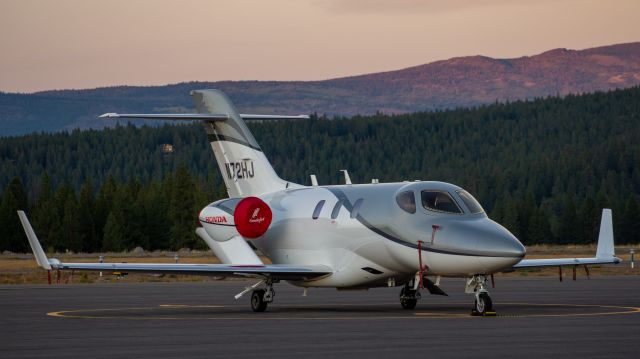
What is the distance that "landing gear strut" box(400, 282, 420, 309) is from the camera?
100.0 ft

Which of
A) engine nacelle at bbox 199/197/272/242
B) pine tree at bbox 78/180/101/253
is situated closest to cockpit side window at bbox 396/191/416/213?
engine nacelle at bbox 199/197/272/242

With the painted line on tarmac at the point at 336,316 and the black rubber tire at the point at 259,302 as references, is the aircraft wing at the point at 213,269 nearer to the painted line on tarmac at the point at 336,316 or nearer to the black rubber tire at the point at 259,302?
the black rubber tire at the point at 259,302

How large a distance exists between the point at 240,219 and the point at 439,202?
7.35 meters

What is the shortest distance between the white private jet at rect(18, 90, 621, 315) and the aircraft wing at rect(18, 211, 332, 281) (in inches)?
1.2

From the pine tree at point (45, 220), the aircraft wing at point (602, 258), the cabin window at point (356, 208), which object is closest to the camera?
the aircraft wing at point (602, 258)

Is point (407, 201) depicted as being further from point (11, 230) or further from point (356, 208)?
point (11, 230)

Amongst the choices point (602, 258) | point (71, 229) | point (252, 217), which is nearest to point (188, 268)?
point (252, 217)

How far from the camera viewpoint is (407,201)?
2931 centimetres

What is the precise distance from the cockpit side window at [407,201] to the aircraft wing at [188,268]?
3.05m

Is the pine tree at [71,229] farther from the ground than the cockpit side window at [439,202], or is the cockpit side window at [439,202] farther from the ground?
the cockpit side window at [439,202]

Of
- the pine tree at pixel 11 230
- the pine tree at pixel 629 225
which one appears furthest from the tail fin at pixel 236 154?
the pine tree at pixel 629 225

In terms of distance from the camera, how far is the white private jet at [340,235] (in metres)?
27.6

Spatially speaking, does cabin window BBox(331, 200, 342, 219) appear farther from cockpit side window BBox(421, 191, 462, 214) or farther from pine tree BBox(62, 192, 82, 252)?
pine tree BBox(62, 192, 82, 252)

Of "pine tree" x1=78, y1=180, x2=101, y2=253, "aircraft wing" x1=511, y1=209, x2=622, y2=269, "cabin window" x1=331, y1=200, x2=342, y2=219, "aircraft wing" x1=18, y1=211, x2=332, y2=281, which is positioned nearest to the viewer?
"aircraft wing" x1=18, y1=211, x2=332, y2=281
